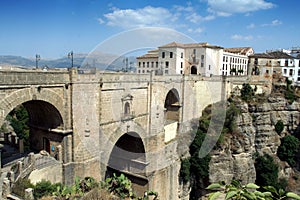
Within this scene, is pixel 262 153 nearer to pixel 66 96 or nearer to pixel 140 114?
pixel 140 114

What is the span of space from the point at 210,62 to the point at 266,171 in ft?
43.2

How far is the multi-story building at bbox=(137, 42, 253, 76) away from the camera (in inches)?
939

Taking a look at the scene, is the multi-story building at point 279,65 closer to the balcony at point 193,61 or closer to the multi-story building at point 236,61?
the multi-story building at point 236,61

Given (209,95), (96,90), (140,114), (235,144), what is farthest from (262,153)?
(96,90)

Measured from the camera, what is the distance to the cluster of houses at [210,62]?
2405 centimetres

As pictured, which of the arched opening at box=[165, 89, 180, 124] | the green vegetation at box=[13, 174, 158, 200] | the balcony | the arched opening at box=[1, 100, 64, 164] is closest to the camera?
the green vegetation at box=[13, 174, 158, 200]

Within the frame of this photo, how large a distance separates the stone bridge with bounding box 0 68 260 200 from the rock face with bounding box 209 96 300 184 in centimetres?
439

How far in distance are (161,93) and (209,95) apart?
A: 9181 mm

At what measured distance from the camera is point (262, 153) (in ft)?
81.1

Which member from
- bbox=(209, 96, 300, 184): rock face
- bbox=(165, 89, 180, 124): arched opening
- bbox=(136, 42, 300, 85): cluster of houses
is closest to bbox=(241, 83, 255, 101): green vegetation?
bbox=(209, 96, 300, 184): rock face

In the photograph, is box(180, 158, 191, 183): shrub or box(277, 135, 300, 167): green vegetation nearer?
box(180, 158, 191, 183): shrub

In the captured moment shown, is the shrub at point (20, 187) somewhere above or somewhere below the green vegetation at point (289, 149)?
above

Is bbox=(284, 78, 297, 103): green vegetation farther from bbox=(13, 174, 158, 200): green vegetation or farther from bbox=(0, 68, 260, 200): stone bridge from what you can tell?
bbox=(13, 174, 158, 200): green vegetation

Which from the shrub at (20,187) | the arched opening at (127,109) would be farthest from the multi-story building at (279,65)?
the shrub at (20,187)
